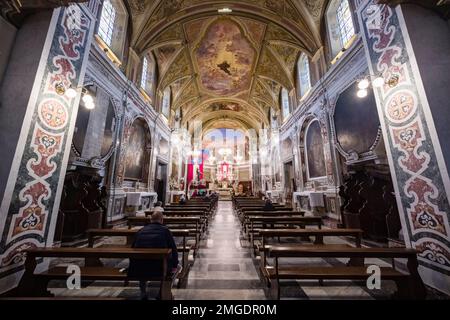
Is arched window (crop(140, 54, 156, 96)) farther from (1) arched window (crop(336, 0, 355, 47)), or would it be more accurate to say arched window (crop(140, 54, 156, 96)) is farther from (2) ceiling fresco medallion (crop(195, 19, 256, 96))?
(1) arched window (crop(336, 0, 355, 47))

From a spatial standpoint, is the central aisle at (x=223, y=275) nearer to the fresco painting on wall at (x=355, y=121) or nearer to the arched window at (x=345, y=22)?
the fresco painting on wall at (x=355, y=121)

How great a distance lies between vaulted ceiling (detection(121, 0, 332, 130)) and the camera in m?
8.12

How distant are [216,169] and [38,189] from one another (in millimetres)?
24832

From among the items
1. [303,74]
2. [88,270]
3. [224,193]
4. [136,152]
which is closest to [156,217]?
[88,270]

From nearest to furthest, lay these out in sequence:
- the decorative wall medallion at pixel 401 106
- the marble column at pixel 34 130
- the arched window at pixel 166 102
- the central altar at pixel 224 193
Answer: the marble column at pixel 34 130, the decorative wall medallion at pixel 401 106, the arched window at pixel 166 102, the central altar at pixel 224 193

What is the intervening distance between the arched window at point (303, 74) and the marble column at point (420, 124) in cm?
669

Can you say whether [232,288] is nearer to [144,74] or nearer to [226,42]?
[144,74]

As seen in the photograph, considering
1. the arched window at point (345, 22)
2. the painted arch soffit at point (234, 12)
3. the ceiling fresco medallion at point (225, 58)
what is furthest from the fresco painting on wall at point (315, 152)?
the ceiling fresco medallion at point (225, 58)

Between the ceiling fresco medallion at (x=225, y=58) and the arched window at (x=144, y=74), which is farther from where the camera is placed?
the ceiling fresco medallion at (x=225, y=58)

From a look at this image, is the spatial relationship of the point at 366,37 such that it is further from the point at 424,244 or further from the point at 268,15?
the point at 268,15

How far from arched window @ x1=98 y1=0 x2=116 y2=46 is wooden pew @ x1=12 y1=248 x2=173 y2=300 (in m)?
7.48

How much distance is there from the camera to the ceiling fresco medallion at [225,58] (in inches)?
422

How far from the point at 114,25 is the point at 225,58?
7.22 meters

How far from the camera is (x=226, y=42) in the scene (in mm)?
11406
